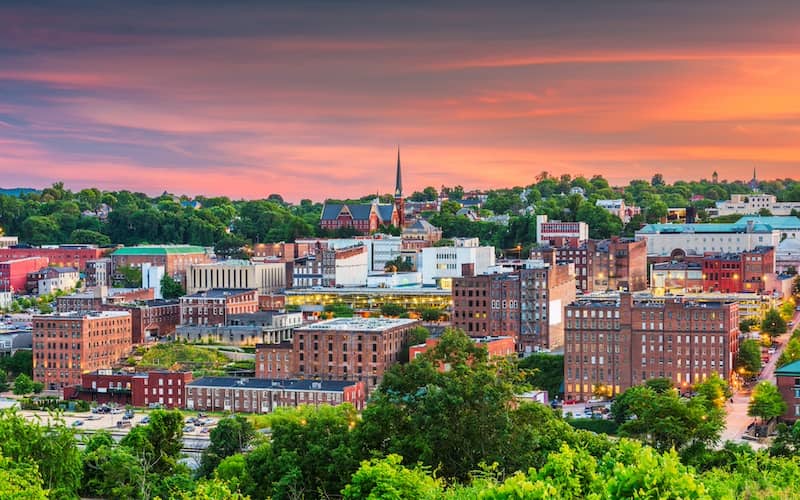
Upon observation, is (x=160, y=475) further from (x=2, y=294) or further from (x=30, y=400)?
(x=2, y=294)

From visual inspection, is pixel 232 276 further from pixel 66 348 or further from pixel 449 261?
pixel 66 348

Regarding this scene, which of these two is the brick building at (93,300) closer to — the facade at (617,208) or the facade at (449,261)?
the facade at (449,261)

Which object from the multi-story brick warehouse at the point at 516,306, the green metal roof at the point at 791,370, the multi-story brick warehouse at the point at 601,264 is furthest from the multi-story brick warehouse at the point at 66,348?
the green metal roof at the point at 791,370

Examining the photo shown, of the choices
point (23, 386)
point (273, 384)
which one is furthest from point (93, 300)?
point (273, 384)

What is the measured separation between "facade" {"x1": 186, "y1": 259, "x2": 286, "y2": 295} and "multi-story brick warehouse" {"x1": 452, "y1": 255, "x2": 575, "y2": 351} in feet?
73.5

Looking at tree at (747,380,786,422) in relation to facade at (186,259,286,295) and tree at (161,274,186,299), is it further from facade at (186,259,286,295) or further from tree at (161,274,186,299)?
tree at (161,274,186,299)

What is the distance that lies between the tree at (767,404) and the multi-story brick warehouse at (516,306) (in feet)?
57.4

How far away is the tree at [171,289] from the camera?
86.9m

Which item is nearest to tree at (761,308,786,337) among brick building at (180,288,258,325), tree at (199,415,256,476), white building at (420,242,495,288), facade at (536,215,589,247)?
white building at (420,242,495,288)

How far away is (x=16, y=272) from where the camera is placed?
325 ft

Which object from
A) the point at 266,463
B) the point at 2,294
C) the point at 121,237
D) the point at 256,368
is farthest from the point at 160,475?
the point at 121,237

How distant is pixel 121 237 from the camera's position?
124500 millimetres

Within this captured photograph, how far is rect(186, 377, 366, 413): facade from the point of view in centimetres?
5738

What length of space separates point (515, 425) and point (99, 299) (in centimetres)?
4951
